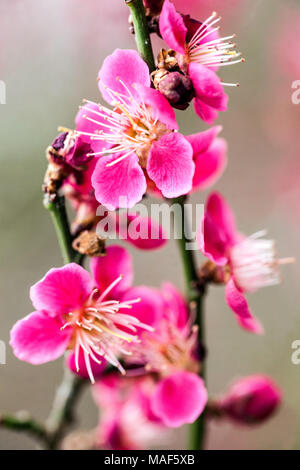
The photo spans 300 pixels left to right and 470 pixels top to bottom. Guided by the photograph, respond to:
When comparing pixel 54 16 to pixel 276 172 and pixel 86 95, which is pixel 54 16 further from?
pixel 276 172

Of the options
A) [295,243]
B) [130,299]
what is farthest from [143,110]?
[295,243]

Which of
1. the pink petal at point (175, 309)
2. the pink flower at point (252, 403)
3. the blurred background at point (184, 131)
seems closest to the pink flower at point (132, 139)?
the pink petal at point (175, 309)

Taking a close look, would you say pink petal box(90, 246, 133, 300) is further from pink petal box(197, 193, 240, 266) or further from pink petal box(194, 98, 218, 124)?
pink petal box(194, 98, 218, 124)

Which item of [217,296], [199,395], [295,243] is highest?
[199,395]

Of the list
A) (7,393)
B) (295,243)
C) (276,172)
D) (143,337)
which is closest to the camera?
(143,337)

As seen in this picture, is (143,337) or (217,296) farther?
(217,296)

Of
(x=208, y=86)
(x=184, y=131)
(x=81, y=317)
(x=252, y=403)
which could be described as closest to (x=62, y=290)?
(x=81, y=317)

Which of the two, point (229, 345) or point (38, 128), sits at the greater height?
point (38, 128)

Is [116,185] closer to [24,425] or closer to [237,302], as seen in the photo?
[237,302]
